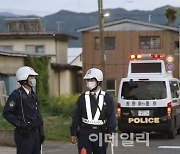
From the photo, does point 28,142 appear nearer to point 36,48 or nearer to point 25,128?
point 25,128

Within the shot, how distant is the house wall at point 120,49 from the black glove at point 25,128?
3541 centimetres

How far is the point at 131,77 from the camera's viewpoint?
1645 cm

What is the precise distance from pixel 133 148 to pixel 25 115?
649cm

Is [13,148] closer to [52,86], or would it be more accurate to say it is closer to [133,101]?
[133,101]

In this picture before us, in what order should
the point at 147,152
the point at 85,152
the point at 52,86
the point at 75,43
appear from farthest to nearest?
the point at 75,43, the point at 52,86, the point at 147,152, the point at 85,152

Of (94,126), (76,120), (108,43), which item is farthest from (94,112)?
(108,43)

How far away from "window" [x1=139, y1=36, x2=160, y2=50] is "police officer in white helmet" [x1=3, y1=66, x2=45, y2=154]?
35.5m

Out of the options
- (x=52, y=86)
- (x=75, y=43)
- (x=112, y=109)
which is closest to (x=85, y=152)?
(x=112, y=109)

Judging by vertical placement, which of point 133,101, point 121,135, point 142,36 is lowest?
point 121,135

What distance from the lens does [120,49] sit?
43312 millimetres

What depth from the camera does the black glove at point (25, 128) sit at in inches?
303

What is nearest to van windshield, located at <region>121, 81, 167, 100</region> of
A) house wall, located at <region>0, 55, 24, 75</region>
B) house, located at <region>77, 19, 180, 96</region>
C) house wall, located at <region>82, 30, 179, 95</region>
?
house wall, located at <region>0, 55, 24, 75</region>

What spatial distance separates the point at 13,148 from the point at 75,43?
121m

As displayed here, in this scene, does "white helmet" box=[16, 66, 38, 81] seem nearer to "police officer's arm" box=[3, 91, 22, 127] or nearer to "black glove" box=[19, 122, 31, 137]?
"police officer's arm" box=[3, 91, 22, 127]
